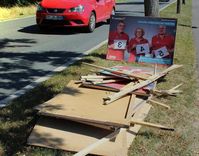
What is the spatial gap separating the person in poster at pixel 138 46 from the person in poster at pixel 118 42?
140 millimetres

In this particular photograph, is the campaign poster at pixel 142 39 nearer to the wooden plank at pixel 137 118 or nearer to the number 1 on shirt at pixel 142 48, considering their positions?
the number 1 on shirt at pixel 142 48

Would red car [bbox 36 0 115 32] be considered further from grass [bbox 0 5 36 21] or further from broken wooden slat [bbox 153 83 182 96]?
broken wooden slat [bbox 153 83 182 96]

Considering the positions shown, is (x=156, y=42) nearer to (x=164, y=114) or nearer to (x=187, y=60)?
(x=187, y=60)

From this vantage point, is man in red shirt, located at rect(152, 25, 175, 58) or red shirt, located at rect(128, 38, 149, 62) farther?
red shirt, located at rect(128, 38, 149, 62)

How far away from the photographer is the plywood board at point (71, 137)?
494 cm

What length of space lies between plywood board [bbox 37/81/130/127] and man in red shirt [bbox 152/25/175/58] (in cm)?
287

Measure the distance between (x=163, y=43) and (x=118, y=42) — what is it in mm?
1005

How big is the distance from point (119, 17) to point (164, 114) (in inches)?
142

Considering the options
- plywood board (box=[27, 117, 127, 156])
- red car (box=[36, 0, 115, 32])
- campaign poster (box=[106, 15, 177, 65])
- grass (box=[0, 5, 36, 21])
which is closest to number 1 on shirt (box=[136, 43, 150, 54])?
campaign poster (box=[106, 15, 177, 65])

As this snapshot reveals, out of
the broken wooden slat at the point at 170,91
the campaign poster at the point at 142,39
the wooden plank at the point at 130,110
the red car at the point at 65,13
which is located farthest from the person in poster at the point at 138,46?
the red car at the point at 65,13

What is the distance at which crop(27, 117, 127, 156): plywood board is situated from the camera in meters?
4.94

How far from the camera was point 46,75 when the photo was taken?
865cm

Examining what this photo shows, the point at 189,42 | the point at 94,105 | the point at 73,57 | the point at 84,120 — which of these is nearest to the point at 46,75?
the point at 73,57

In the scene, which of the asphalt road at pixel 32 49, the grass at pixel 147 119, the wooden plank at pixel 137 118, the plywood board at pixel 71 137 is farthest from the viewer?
the asphalt road at pixel 32 49
